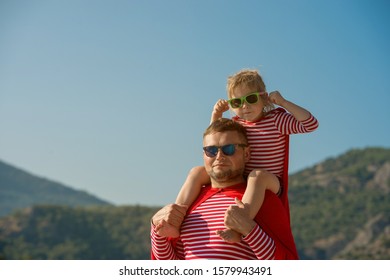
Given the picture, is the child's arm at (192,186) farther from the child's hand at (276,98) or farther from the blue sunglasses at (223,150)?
the child's hand at (276,98)

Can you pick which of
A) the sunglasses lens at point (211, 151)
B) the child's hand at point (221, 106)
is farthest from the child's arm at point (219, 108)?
the sunglasses lens at point (211, 151)

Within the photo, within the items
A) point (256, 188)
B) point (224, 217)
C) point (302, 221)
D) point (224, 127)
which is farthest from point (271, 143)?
point (302, 221)

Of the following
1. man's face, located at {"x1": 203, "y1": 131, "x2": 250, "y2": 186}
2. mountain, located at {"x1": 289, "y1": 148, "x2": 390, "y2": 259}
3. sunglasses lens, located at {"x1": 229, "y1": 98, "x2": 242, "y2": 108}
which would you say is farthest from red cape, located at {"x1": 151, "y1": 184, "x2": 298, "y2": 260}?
mountain, located at {"x1": 289, "y1": 148, "x2": 390, "y2": 259}

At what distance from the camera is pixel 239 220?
4.07 meters

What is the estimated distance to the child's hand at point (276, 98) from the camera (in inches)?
185

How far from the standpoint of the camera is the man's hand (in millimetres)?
4066

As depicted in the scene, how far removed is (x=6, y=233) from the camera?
12600cm

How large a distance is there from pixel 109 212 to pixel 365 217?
4840 cm

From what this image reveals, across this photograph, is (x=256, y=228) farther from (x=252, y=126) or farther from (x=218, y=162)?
(x=252, y=126)

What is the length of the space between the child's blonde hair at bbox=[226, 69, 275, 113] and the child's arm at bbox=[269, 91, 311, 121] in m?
0.11

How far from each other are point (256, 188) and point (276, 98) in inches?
28.7

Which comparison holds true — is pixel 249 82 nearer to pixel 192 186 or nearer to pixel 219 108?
pixel 219 108
